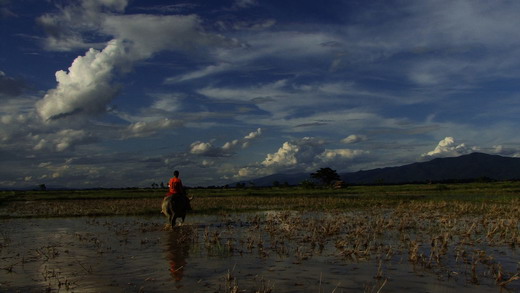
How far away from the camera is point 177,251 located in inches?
469

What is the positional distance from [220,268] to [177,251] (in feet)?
8.83

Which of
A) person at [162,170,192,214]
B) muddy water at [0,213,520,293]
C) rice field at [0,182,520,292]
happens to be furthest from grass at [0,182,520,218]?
muddy water at [0,213,520,293]

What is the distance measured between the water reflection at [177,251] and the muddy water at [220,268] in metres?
0.02

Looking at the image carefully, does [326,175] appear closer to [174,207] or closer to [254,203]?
[254,203]

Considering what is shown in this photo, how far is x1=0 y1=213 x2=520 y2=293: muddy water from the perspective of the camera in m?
7.97

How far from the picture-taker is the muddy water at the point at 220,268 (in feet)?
26.2

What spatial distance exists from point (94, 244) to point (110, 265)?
150 inches

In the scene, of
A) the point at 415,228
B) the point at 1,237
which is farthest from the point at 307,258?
the point at 1,237

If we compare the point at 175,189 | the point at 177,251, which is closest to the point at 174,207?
the point at 175,189

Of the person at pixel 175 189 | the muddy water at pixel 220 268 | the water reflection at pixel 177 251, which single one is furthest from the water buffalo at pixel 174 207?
the muddy water at pixel 220 268

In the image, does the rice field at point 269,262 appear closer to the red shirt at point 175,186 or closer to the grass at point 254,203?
the red shirt at point 175,186

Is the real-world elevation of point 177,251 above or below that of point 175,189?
below

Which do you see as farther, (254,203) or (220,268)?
(254,203)

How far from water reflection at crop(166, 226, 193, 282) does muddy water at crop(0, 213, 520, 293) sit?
2cm
